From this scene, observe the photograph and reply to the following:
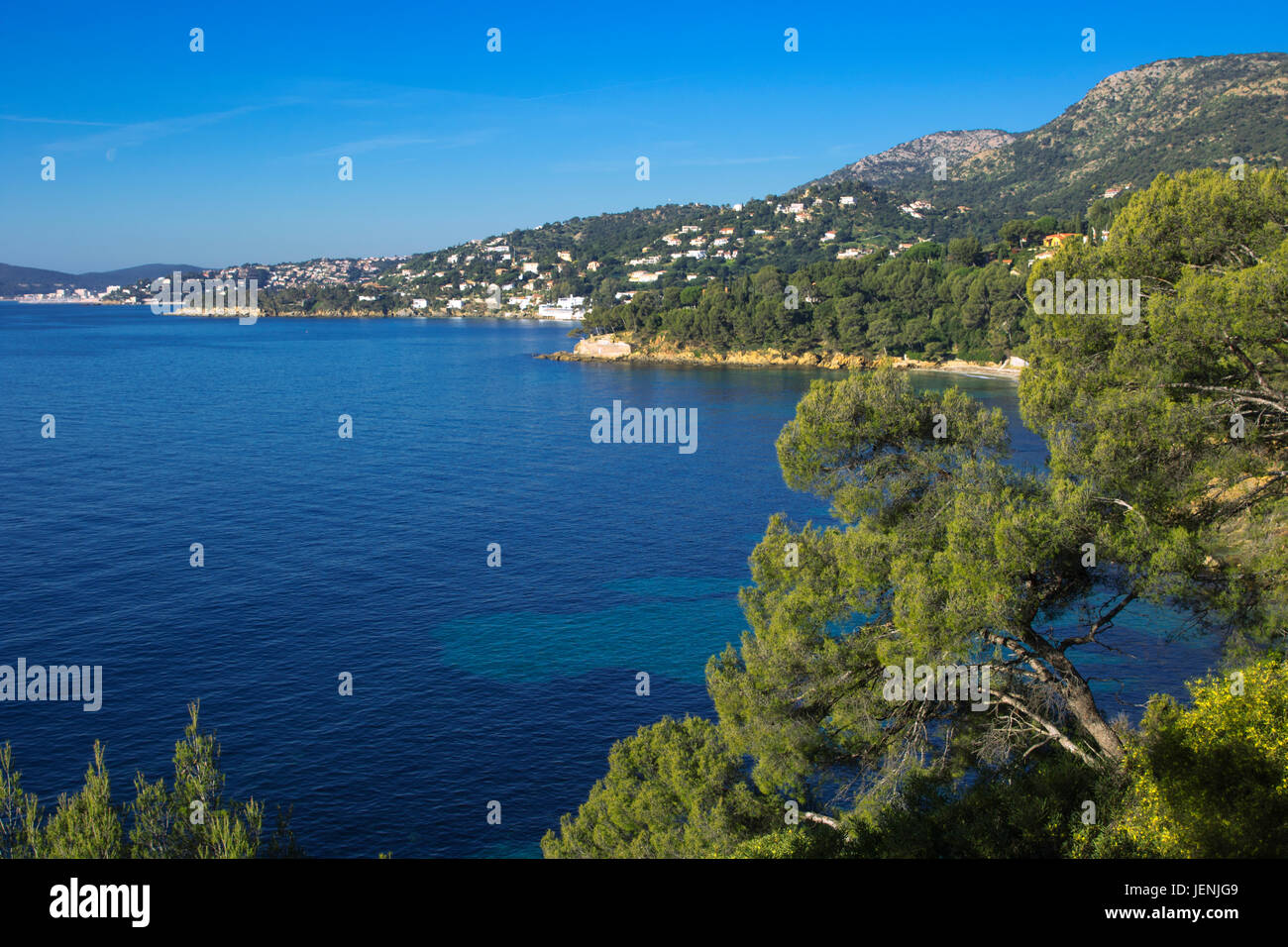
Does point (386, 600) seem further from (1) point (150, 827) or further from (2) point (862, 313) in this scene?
(2) point (862, 313)

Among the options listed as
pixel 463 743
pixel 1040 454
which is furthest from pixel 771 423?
pixel 463 743

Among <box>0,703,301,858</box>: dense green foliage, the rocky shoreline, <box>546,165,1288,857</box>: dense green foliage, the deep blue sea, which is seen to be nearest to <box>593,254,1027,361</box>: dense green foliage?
the rocky shoreline

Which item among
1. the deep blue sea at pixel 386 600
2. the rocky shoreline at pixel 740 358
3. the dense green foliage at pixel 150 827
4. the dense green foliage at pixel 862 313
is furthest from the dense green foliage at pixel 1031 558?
the dense green foliage at pixel 862 313

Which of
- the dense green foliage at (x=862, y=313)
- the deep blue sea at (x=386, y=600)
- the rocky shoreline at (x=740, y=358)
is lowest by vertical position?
the deep blue sea at (x=386, y=600)

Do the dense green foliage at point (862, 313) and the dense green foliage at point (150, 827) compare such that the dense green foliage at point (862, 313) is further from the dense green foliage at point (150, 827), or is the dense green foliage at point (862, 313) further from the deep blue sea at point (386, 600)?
the dense green foliage at point (150, 827)

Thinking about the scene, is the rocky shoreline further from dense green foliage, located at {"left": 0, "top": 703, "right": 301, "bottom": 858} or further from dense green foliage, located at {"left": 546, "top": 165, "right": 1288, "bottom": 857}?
dense green foliage, located at {"left": 0, "top": 703, "right": 301, "bottom": 858}

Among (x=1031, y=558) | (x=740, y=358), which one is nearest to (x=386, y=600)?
(x=1031, y=558)

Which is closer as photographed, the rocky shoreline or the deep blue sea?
the deep blue sea

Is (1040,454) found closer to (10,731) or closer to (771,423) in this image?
(771,423)
